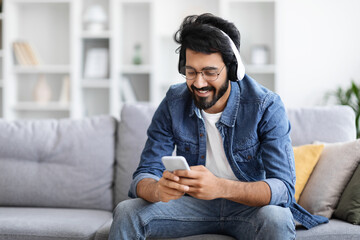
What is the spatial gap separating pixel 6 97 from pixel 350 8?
3.09 metres

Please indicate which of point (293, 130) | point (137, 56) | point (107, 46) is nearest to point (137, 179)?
point (293, 130)

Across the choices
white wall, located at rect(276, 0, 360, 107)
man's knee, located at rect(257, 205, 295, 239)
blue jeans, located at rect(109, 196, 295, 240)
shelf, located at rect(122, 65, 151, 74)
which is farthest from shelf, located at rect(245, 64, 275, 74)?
man's knee, located at rect(257, 205, 295, 239)

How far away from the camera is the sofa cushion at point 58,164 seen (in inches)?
83.3

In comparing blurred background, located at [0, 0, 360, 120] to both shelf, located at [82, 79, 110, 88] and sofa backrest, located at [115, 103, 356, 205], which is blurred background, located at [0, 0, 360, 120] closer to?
shelf, located at [82, 79, 110, 88]

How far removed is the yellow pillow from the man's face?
525mm

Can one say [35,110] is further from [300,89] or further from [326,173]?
[326,173]

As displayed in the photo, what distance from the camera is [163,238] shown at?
1568mm

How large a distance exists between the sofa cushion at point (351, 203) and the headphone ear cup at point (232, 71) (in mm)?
658

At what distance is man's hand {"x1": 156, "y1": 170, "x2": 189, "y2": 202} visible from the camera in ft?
4.52

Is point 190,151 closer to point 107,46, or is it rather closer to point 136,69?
point 136,69

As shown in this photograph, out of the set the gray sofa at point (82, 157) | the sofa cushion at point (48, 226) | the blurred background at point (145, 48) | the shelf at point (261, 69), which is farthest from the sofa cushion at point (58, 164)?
the shelf at point (261, 69)

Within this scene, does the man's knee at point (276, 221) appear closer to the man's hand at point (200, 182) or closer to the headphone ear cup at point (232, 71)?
the man's hand at point (200, 182)

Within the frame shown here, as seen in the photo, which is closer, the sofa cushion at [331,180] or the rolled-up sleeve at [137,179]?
the rolled-up sleeve at [137,179]

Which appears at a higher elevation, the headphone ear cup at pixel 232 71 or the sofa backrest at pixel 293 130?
the headphone ear cup at pixel 232 71
